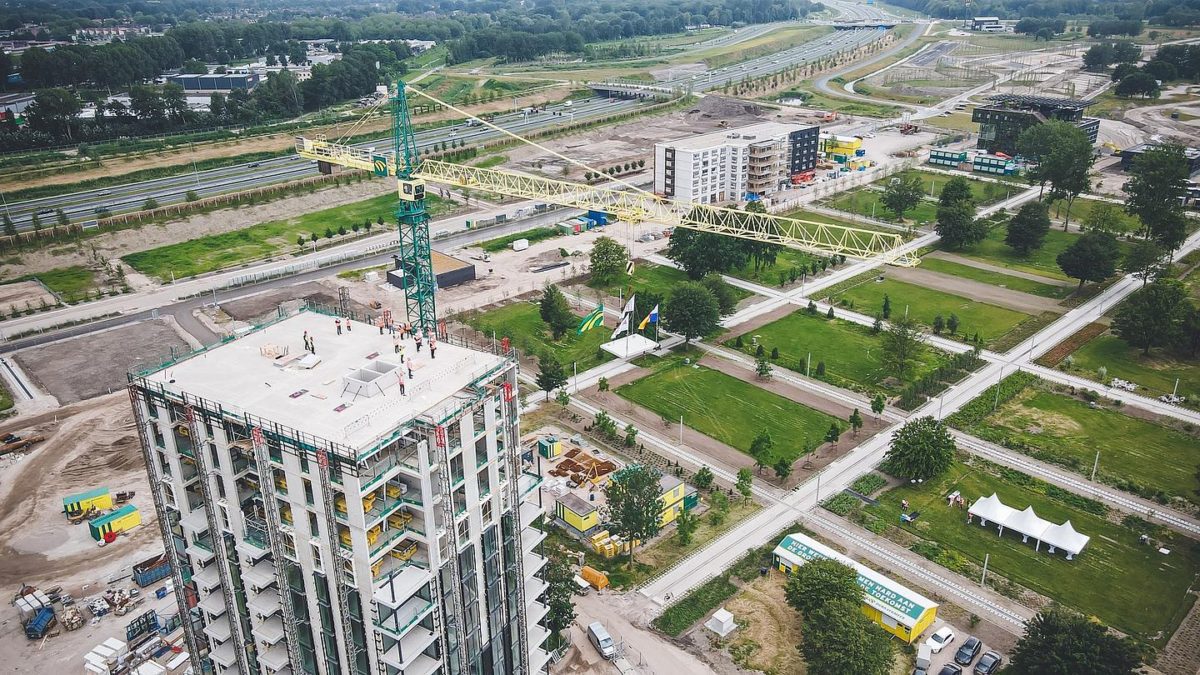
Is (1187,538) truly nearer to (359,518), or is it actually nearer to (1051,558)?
(1051,558)

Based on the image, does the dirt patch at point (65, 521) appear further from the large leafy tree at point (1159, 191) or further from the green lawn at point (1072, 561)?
the large leafy tree at point (1159, 191)

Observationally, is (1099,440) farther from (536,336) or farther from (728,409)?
(536,336)

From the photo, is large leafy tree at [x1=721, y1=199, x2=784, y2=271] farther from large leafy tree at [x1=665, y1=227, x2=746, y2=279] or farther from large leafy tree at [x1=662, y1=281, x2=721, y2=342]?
large leafy tree at [x1=662, y1=281, x2=721, y2=342]

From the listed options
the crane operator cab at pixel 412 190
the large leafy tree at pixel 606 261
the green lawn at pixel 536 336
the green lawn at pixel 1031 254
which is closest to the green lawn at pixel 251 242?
the green lawn at pixel 536 336

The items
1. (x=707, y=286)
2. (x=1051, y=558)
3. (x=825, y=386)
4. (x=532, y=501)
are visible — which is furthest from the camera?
(x=707, y=286)

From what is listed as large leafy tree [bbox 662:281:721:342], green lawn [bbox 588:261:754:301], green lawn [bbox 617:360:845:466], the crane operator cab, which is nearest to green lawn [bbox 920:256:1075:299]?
green lawn [bbox 588:261:754:301]

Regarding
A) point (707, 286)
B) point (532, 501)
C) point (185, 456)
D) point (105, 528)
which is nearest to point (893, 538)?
point (532, 501)

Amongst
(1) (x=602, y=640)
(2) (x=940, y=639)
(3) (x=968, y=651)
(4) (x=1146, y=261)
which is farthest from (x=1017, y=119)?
(1) (x=602, y=640)
